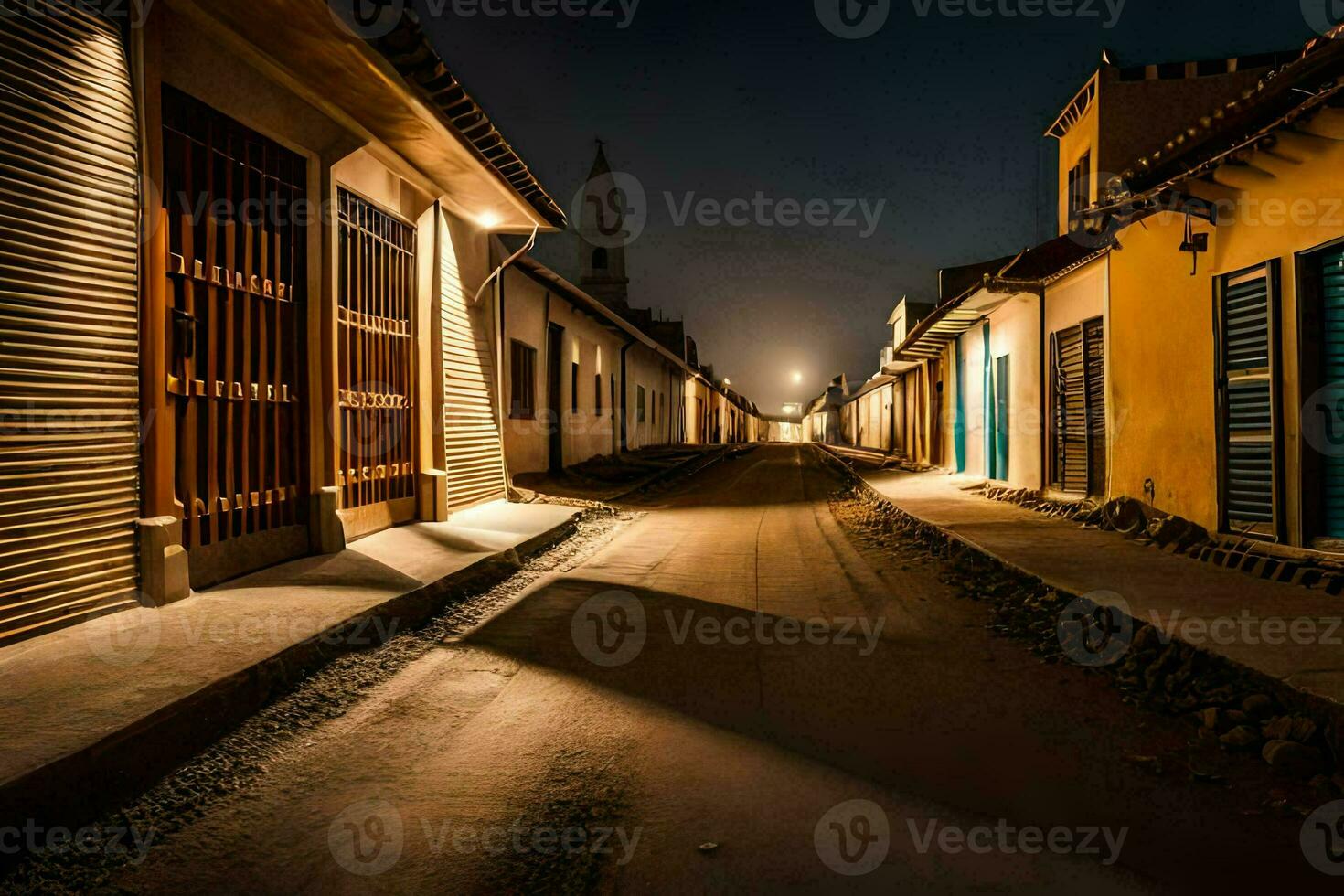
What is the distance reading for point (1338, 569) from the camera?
6.07m

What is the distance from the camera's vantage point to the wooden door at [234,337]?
5.44 meters

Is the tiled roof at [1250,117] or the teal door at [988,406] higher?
the tiled roof at [1250,117]

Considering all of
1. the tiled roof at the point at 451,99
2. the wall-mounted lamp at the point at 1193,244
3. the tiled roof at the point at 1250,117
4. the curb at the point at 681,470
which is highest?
the tiled roof at the point at 451,99

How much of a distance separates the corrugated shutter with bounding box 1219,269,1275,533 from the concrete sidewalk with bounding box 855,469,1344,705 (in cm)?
76

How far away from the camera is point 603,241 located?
4381cm

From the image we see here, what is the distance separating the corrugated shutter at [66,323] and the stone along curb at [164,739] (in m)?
1.36

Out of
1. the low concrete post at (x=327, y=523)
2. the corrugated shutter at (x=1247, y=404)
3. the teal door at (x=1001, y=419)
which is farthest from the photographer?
the teal door at (x=1001, y=419)

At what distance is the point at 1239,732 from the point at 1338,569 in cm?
361

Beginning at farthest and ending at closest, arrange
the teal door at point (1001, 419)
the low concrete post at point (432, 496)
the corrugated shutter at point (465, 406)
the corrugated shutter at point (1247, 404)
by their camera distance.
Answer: the teal door at point (1001, 419)
the corrugated shutter at point (465, 406)
the low concrete post at point (432, 496)
the corrugated shutter at point (1247, 404)

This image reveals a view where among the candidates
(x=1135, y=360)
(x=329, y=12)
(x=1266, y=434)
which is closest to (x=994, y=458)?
(x=1135, y=360)

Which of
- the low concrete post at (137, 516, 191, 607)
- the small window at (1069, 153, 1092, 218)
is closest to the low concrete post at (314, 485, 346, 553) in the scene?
the low concrete post at (137, 516, 191, 607)

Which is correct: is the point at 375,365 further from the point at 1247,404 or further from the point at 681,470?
the point at 681,470

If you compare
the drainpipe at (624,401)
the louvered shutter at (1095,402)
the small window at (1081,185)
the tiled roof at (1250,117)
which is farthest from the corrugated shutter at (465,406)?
the drainpipe at (624,401)

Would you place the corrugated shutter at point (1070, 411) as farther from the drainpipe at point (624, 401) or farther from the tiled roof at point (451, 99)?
the drainpipe at point (624, 401)
